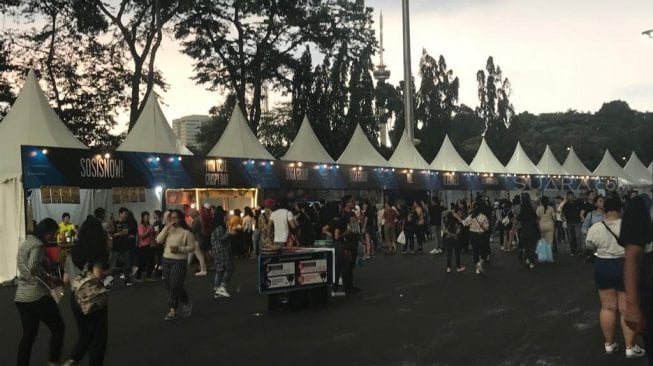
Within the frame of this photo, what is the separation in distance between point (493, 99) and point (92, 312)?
67631 mm

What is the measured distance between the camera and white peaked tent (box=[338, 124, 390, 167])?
2966cm

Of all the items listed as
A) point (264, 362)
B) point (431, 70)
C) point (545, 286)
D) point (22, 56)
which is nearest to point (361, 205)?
Result: point (545, 286)

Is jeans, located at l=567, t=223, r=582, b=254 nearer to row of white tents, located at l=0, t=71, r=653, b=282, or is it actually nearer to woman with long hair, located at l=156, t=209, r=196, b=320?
row of white tents, located at l=0, t=71, r=653, b=282

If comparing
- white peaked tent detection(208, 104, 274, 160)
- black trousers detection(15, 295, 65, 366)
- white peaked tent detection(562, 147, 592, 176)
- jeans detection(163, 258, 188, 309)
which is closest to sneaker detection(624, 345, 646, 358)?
black trousers detection(15, 295, 65, 366)

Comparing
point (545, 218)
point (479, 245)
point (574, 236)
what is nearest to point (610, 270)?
point (479, 245)

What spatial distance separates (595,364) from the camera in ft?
20.2

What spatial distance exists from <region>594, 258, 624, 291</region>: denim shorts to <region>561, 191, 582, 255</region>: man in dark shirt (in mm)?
11552

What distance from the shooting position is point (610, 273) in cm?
617

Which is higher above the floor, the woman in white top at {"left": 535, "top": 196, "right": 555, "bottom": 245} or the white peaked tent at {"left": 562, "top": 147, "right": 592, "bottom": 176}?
the white peaked tent at {"left": 562, "top": 147, "right": 592, "bottom": 176}

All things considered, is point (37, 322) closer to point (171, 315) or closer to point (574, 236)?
point (171, 315)

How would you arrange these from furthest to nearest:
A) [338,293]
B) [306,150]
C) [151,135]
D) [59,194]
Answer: [306,150] → [151,135] → [59,194] → [338,293]

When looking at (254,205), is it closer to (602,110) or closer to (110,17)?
(110,17)

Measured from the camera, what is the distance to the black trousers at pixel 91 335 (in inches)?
222

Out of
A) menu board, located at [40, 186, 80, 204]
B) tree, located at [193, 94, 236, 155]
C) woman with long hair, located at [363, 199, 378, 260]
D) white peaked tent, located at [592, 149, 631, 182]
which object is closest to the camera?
menu board, located at [40, 186, 80, 204]
